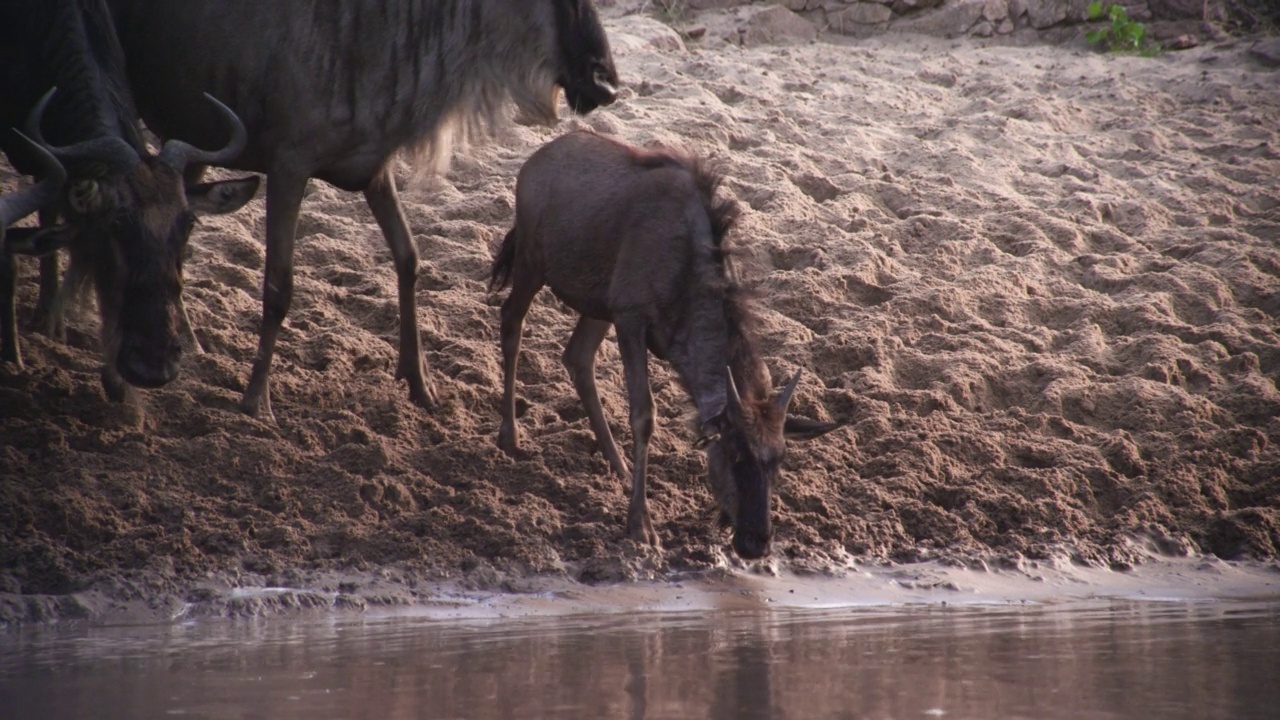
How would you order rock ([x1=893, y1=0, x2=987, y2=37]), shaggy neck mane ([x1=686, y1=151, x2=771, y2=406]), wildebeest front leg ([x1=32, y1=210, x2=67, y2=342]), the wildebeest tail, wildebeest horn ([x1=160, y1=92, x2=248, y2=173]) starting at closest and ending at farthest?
1. shaggy neck mane ([x1=686, y1=151, x2=771, y2=406])
2. wildebeest horn ([x1=160, y1=92, x2=248, y2=173])
3. wildebeest front leg ([x1=32, y1=210, x2=67, y2=342])
4. the wildebeest tail
5. rock ([x1=893, y1=0, x2=987, y2=37])

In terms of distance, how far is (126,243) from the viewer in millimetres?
6051

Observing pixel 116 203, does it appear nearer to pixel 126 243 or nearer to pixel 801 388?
pixel 126 243

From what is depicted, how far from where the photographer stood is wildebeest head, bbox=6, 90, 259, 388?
603 centimetres

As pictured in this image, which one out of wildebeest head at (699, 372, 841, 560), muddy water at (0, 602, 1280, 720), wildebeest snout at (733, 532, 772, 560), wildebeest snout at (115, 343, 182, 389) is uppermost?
wildebeest snout at (115, 343, 182, 389)

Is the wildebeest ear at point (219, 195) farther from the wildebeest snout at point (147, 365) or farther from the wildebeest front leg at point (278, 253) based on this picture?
the wildebeest snout at point (147, 365)

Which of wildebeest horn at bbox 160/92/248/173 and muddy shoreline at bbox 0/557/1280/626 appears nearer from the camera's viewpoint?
muddy shoreline at bbox 0/557/1280/626

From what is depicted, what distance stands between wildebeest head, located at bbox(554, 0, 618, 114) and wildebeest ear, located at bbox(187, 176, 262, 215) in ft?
6.19

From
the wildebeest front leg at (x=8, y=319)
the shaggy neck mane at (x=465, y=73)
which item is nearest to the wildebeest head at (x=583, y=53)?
the shaggy neck mane at (x=465, y=73)

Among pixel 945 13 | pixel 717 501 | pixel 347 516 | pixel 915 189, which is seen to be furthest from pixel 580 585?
pixel 945 13

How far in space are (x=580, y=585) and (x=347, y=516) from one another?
1064 mm

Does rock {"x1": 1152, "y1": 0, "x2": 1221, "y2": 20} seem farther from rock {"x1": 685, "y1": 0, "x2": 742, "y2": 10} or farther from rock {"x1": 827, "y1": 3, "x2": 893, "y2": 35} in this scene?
rock {"x1": 685, "y1": 0, "x2": 742, "y2": 10}

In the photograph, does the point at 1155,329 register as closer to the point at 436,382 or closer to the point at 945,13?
the point at 436,382

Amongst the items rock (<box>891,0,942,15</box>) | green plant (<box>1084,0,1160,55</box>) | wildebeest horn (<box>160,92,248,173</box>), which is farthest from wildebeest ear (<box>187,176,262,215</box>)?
green plant (<box>1084,0,1160,55</box>)

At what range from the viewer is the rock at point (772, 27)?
41.5 ft
